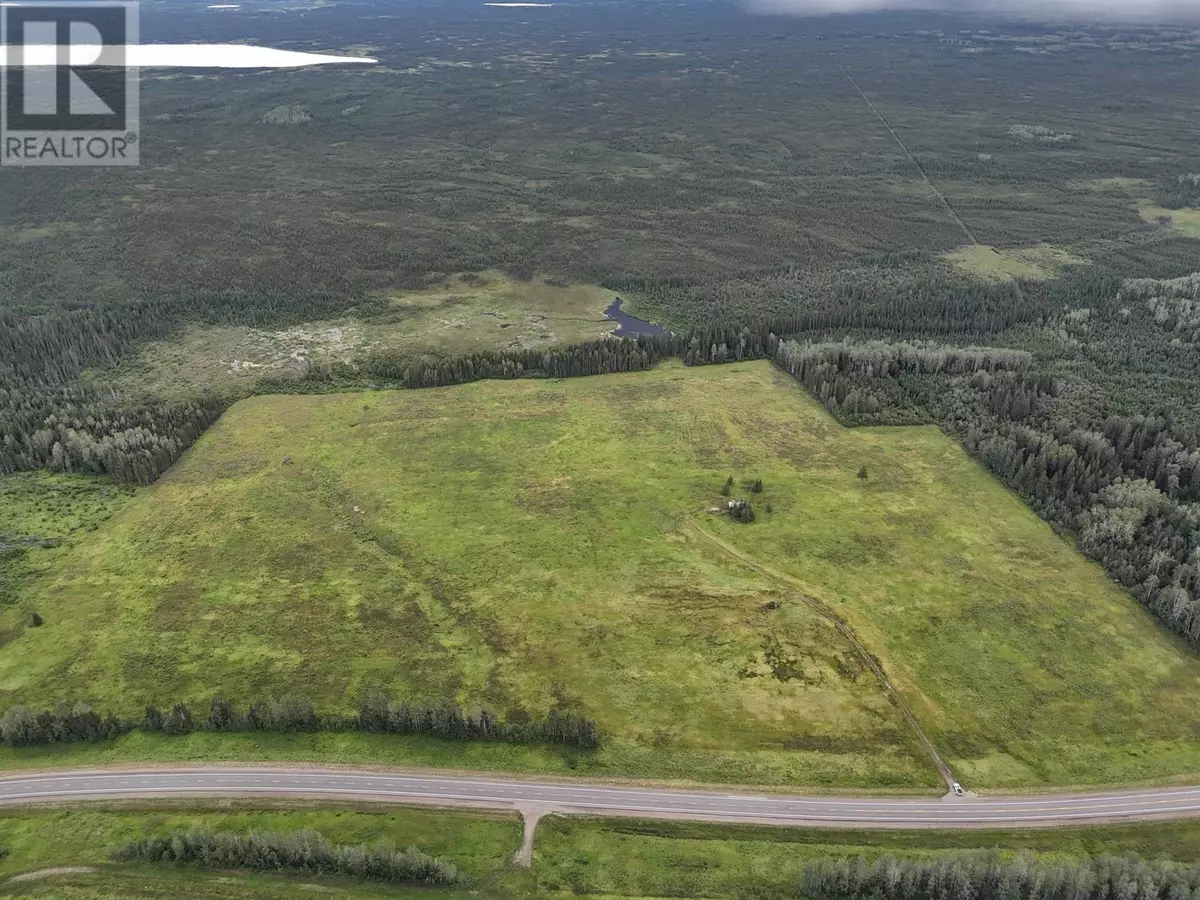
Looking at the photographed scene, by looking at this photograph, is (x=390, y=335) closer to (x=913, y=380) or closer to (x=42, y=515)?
(x=42, y=515)

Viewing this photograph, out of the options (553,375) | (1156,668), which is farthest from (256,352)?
(1156,668)

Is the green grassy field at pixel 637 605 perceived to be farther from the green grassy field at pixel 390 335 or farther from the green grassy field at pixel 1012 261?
the green grassy field at pixel 1012 261

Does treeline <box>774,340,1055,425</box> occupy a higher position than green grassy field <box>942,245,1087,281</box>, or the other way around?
green grassy field <box>942,245,1087,281</box>

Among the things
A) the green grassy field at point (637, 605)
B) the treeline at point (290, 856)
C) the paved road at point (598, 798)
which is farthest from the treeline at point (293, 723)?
the treeline at point (290, 856)

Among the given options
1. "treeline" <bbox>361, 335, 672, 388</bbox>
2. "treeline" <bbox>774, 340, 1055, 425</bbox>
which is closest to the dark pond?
"treeline" <bbox>361, 335, 672, 388</bbox>

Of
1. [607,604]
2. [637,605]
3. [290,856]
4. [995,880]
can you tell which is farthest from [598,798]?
[995,880]

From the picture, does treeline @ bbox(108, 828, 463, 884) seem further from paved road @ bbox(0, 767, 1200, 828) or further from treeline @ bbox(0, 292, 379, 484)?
treeline @ bbox(0, 292, 379, 484)
